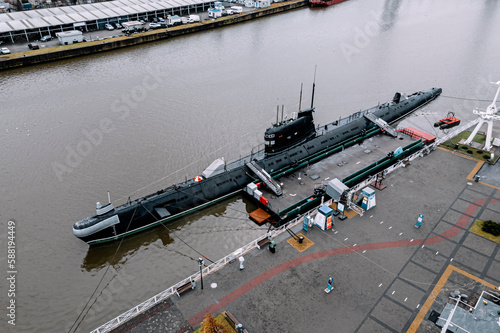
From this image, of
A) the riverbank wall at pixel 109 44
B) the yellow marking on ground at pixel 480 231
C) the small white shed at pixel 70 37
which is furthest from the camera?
the small white shed at pixel 70 37

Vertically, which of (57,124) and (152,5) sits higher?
(152,5)

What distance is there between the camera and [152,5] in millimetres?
83250

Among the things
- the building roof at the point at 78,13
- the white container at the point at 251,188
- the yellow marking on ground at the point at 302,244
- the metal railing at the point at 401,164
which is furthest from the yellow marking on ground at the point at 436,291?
the building roof at the point at 78,13

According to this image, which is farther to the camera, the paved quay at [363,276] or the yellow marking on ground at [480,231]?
the yellow marking on ground at [480,231]

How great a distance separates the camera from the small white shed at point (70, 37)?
65719mm

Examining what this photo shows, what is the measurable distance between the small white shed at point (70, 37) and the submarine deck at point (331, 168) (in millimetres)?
52277

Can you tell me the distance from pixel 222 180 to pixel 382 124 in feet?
71.6

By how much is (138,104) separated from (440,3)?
9658 cm

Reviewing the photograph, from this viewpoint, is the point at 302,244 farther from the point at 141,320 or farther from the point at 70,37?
the point at 70,37

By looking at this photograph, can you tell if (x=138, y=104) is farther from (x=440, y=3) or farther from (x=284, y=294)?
(x=440, y=3)

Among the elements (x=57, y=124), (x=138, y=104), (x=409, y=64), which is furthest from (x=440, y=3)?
(x=57, y=124)

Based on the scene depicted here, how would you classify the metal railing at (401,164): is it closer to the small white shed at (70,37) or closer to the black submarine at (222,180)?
the black submarine at (222,180)

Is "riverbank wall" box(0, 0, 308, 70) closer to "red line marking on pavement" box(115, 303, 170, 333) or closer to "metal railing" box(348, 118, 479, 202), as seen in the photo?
"metal railing" box(348, 118, 479, 202)

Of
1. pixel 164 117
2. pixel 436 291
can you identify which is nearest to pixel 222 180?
pixel 164 117
